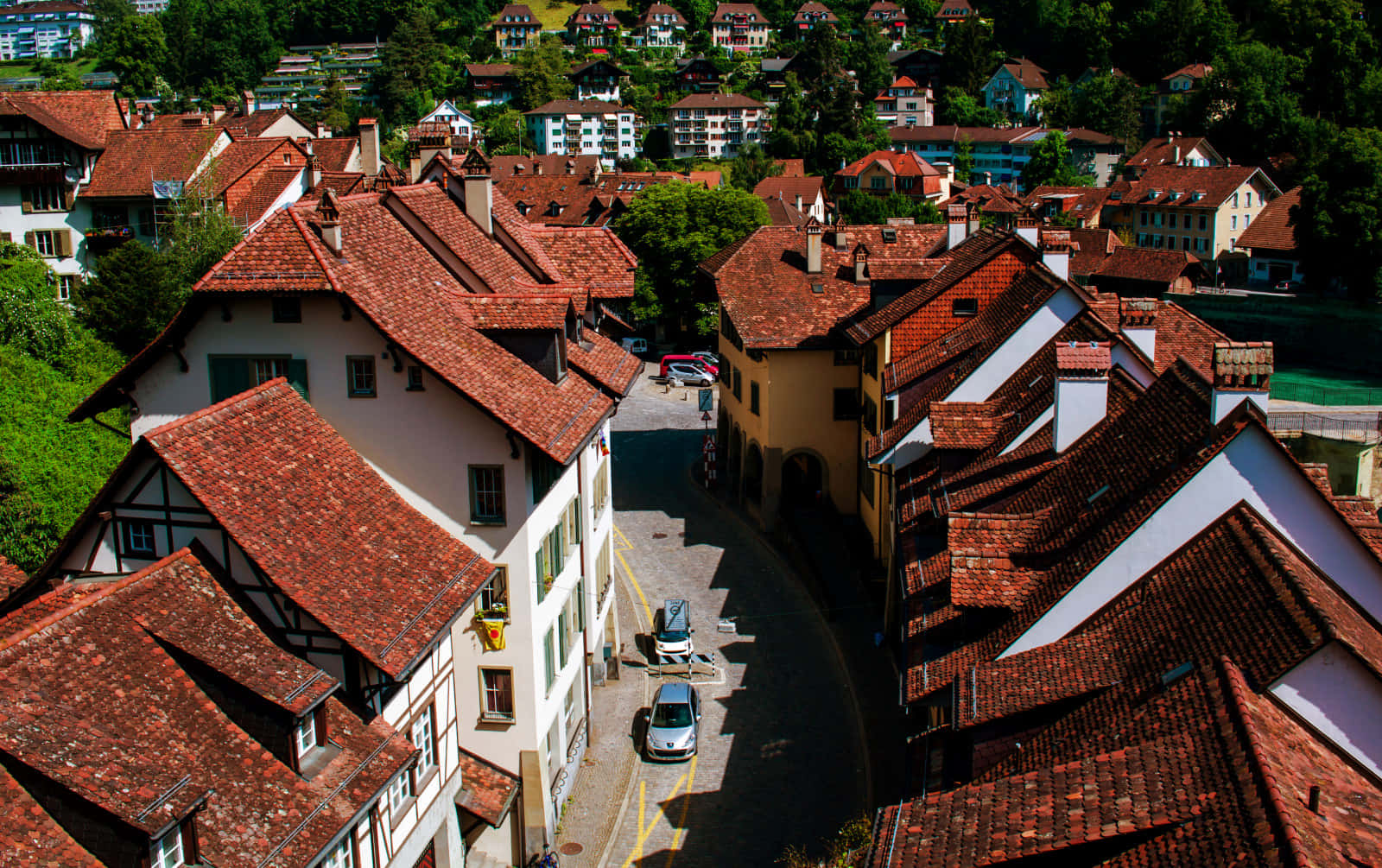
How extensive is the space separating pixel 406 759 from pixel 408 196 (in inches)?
586

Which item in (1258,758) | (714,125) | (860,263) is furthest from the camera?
(714,125)

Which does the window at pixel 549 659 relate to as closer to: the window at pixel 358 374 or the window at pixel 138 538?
the window at pixel 358 374

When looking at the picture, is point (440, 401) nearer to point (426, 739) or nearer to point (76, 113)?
point (426, 739)

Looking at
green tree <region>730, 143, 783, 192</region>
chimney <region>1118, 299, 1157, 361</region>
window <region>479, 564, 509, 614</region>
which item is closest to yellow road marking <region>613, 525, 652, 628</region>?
window <region>479, 564, 509, 614</region>

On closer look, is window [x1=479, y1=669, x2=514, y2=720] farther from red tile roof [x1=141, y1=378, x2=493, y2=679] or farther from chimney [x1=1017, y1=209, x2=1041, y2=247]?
chimney [x1=1017, y1=209, x2=1041, y2=247]

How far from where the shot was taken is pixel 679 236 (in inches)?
3435

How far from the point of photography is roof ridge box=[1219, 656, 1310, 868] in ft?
43.8

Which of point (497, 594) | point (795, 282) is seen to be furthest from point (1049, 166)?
point (497, 594)

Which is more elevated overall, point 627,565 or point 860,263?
point 860,263

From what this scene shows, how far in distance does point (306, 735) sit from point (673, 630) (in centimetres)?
2037

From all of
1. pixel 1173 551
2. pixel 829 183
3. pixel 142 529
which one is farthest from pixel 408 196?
pixel 829 183

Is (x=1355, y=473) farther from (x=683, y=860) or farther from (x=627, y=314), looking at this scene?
(x=627, y=314)

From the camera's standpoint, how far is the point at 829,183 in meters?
154

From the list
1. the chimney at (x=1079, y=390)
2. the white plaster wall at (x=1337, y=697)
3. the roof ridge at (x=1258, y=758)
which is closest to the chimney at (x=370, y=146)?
the chimney at (x=1079, y=390)
